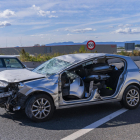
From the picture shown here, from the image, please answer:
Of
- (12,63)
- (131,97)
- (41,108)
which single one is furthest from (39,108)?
(12,63)

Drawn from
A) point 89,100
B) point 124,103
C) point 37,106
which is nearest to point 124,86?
point 124,103

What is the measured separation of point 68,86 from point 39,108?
100 centimetres

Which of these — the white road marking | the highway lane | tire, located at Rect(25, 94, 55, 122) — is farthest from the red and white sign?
tire, located at Rect(25, 94, 55, 122)

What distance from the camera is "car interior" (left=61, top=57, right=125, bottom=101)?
5.64 metres

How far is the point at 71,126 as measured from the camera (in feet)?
16.0

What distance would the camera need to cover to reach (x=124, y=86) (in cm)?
614

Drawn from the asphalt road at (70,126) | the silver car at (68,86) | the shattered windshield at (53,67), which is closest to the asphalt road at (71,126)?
the asphalt road at (70,126)

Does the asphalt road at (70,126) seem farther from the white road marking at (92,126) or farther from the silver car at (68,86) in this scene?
the silver car at (68,86)

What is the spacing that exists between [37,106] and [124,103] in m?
2.54

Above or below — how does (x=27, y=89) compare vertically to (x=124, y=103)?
above

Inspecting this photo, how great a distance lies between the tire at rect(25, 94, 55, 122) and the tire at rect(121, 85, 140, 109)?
2194mm

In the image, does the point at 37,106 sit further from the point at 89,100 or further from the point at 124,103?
the point at 124,103

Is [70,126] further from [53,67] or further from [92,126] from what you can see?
[53,67]

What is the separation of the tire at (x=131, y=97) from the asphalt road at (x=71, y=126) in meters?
0.17
